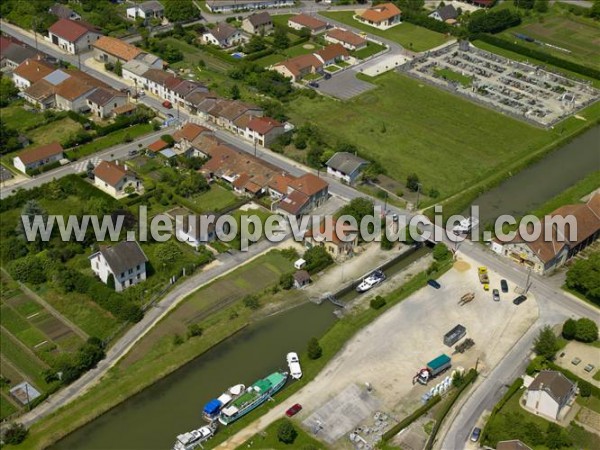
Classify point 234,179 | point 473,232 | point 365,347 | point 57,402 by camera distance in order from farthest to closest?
1. point 234,179
2. point 473,232
3. point 365,347
4. point 57,402

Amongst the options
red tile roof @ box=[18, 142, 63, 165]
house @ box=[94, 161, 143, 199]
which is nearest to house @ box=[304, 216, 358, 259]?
house @ box=[94, 161, 143, 199]

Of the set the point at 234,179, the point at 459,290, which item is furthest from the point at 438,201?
the point at 234,179

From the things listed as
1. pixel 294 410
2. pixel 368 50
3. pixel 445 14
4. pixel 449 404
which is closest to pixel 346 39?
pixel 368 50

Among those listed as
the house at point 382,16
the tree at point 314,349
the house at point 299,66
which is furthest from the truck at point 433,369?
the house at point 382,16

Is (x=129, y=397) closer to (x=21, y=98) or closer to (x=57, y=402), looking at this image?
(x=57, y=402)

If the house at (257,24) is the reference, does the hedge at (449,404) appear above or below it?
below

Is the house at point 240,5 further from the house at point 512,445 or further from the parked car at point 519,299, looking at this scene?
the house at point 512,445

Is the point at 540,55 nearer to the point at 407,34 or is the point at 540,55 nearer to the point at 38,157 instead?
the point at 407,34
